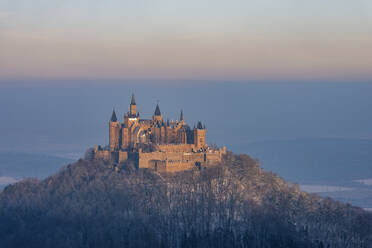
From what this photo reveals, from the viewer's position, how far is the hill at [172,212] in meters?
68.8

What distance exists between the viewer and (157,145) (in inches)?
3452

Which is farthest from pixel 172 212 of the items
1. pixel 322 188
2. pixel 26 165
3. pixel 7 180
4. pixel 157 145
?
pixel 26 165

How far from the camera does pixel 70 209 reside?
79.8 meters

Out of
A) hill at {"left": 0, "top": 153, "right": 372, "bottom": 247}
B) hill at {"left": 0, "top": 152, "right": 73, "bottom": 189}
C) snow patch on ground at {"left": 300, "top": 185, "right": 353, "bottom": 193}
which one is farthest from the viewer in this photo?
hill at {"left": 0, "top": 152, "right": 73, "bottom": 189}

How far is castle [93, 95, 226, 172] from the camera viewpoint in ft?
283

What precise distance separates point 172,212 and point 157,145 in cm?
1383

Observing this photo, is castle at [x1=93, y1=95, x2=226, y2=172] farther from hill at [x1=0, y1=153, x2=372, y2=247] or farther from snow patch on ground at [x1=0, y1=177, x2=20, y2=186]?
snow patch on ground at [x1=0, y1=177, x2=20, y2=186]

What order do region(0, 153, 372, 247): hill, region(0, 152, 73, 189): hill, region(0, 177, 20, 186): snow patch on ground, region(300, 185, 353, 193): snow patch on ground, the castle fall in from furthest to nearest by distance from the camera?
region(0, 152, 73, 189): hill → region(0, 177, 20, 186): snow patch on ground → region(300, 185, 353, 193): snow patch on ground → the castle → region(0, 153, 372, 247): hill

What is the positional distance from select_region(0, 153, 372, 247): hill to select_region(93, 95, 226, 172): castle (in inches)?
51.0

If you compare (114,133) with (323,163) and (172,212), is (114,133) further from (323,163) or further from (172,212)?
(323,163)

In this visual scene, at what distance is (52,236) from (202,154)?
2171cm

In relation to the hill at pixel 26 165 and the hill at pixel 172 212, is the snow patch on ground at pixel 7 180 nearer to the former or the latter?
the hill at pixel 26 165

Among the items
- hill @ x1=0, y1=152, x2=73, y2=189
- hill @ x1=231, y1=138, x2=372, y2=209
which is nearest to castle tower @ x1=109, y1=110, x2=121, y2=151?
hill @ x1=231, y1=138, x2=372, y2=209

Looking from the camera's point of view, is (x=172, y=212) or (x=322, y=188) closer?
(x=172, y=212)
